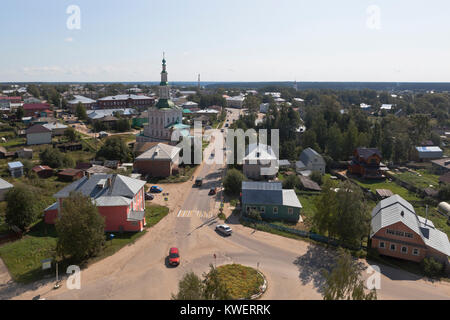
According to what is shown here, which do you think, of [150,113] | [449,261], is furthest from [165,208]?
[150,113]

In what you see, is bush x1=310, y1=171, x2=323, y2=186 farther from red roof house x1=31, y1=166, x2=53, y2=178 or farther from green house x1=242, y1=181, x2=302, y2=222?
red roof house x1=31, y1=166, x2=53, y2=178

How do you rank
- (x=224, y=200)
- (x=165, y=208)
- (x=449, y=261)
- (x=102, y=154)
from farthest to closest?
(x=102, y=154) < (x=224, y=200) < (x=165, y=208) < (x=449, y=261)

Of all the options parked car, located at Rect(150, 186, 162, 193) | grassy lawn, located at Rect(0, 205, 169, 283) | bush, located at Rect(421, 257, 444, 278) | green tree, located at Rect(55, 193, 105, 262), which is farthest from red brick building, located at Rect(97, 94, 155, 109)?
bush, located at Rect(421, 257, 444, 278)

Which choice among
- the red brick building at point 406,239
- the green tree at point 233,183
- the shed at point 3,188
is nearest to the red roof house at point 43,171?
the shed at point 3,188

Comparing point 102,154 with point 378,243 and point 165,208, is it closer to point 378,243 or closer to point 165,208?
point 165,208

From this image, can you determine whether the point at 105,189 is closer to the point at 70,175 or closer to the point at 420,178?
the point at 70,175

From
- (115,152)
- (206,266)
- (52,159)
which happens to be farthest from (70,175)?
(206,266)
